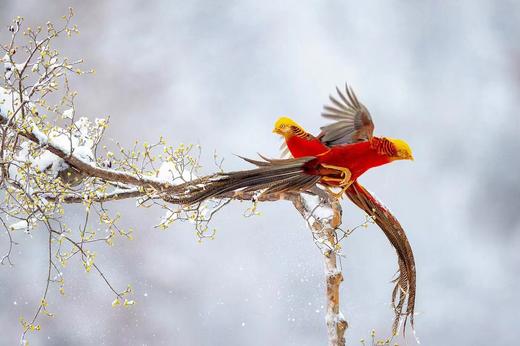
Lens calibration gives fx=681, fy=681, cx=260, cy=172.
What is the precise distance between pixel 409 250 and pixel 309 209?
71 centimetres

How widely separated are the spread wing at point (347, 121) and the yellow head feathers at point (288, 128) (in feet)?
0.42

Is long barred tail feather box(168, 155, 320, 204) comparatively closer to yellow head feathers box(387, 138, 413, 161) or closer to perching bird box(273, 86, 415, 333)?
perching bird box(273, 86, 415, 333)

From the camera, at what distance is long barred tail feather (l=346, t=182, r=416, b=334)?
3.56 meters

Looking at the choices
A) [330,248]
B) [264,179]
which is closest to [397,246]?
[330,248]

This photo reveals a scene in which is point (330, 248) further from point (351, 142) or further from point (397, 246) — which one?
point (351, 142)

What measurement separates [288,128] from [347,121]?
0.32 meters

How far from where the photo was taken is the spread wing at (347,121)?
10.2ft

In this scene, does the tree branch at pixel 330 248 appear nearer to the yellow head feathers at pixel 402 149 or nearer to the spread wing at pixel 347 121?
the spread wing at pixel 347 121

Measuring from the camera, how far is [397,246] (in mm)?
3861

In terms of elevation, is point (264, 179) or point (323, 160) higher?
point (323, 160)

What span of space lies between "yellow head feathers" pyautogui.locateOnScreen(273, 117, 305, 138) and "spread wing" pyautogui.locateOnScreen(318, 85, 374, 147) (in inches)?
5.1

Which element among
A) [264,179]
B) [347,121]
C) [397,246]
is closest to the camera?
[264,179]

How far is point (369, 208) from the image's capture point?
11.8 ft

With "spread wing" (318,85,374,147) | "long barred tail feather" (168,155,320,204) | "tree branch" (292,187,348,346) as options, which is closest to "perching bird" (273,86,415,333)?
"spread wing" (318,85,374,147)
